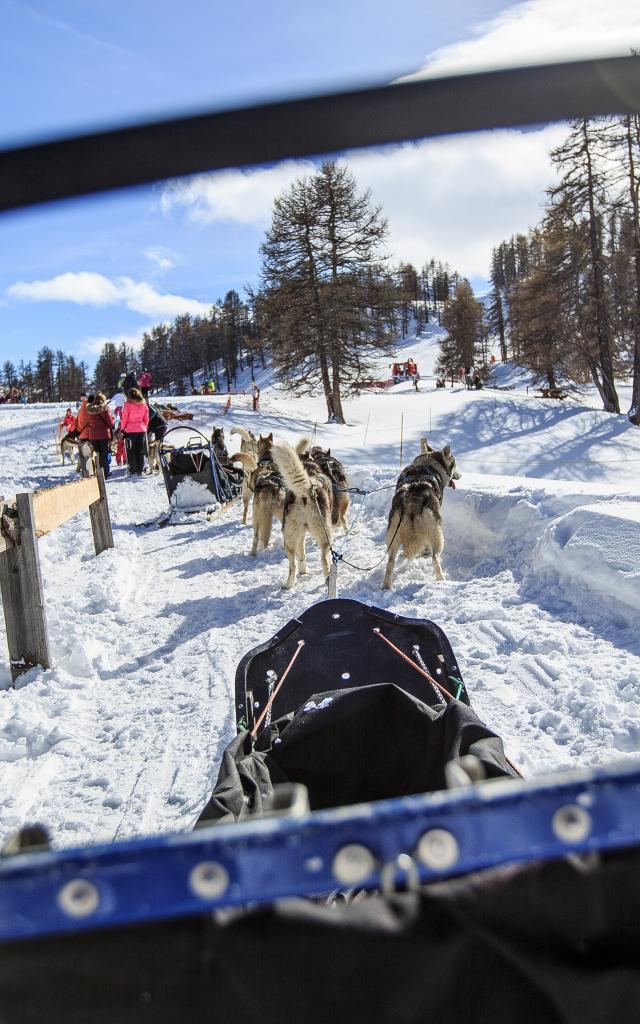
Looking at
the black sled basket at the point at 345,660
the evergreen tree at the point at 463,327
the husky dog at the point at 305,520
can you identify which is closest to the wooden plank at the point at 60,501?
the husky dog at the point at 305,520

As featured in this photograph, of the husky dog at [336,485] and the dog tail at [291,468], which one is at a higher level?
the dog tail at [291,468]

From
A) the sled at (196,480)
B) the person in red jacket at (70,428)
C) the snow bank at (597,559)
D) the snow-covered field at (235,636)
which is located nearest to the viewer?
the snow-covered field at (235,636)

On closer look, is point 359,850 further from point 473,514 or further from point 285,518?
point 473,514

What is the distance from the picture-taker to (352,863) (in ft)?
1.72

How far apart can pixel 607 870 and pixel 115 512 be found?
11.3 m

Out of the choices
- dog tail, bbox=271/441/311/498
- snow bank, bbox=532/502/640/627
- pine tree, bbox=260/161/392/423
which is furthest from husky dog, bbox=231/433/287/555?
pine tree, bbox=260/161/392/423

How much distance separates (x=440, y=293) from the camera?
10838 cm

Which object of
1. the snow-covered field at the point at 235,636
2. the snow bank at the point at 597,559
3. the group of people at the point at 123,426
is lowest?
the snow-covered field at the point at 235,636

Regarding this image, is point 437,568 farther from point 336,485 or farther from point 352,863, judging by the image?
point 352,863

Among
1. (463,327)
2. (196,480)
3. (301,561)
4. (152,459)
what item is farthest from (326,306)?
(463,327)

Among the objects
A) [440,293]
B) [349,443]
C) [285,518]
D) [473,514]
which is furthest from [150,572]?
[440,293]

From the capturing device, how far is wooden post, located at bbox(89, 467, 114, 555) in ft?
25.8

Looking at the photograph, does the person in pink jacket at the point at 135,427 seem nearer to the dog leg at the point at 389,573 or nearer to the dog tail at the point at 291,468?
the dog tail at the point at 291,468

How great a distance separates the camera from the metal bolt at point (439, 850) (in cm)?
53
